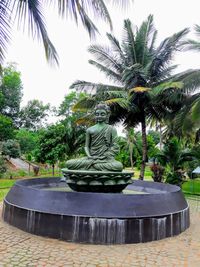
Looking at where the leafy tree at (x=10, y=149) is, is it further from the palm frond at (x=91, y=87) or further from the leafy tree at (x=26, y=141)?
the palm frond at (x=91, y=87)

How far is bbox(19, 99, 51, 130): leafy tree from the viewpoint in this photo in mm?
34581

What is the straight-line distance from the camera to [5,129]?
81.0 feet

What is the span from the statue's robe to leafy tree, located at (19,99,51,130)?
27007mm

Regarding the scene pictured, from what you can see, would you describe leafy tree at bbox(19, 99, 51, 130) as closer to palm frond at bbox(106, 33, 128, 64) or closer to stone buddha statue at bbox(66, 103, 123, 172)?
palm frond at bbox(106, 33, 128, 64)

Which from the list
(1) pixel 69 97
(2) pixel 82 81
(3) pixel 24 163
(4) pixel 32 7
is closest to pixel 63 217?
(4) pixel 32 7

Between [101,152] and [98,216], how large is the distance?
2454 millimetres

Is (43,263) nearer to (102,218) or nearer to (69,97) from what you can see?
(102,218)

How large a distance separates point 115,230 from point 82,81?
504 inches

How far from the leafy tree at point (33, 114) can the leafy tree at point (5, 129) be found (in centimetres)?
881

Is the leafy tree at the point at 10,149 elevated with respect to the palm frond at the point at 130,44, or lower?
lower

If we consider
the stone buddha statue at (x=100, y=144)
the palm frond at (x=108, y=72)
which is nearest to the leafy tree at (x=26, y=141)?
the palm frond at (x=108, y=72)

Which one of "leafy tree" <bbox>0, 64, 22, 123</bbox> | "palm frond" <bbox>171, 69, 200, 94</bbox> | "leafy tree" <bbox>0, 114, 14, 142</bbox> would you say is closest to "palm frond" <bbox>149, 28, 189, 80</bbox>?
"palm frond" <bbox>171, 69, 200, 94</bbox>

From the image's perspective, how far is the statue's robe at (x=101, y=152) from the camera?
26.1ft

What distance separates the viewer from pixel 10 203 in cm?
762
